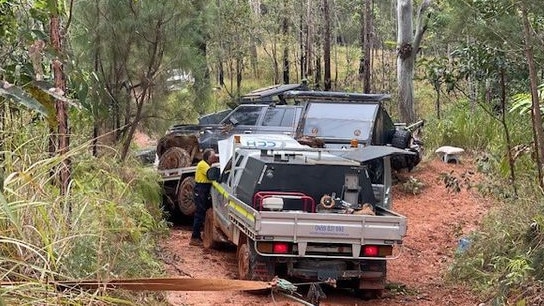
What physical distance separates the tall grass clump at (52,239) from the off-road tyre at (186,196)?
19.0 ft

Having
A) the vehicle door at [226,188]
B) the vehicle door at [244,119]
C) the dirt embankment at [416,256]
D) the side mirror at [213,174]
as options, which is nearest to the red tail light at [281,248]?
the dirt embankment at [416,256]

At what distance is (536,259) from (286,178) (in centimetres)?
310

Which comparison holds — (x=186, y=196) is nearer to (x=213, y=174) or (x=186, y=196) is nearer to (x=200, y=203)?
(x=200, y=203)

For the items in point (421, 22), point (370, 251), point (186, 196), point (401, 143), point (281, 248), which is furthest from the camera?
point (421, 22)

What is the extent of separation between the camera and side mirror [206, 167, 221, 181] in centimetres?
1192

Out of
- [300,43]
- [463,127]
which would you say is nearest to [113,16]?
[463,127]

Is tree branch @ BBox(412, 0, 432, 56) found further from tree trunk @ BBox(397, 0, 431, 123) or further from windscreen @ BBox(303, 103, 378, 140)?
windscreen @ BBox(303, 103, 378, 140)

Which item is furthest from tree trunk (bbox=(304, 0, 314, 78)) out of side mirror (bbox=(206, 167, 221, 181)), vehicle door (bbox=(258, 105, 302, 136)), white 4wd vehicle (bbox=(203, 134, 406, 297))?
white 4wd vehicle (bbox=(203, 134, 406, 297))

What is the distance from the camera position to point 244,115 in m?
17.0

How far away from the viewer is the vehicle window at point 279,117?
1648 centimetres

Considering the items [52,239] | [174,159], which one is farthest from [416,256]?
[52,239]

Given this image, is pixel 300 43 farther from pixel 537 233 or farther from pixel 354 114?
pixel 537 233

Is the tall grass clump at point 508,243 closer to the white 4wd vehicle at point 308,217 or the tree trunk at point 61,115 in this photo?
the white 4wd vehicle at point 308,217

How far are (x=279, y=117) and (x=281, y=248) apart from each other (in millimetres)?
7875
